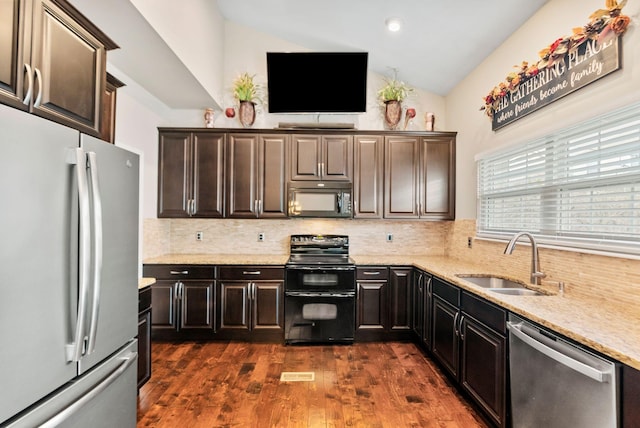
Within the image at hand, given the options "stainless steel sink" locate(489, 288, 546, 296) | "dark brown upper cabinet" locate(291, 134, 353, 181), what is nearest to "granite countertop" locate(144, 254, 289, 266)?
"dark brown upper cabinet" locate(291, 134, 353, 181)

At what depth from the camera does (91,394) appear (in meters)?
1.34

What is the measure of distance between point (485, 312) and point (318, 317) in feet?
5.80

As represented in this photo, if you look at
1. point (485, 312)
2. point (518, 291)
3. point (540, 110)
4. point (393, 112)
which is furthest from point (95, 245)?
point (393, 112)

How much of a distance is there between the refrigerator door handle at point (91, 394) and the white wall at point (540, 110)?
2.94 meters

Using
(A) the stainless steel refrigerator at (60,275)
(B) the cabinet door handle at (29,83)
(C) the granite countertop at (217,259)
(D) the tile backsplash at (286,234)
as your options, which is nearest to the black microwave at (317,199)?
(D) the tile backsplash at (286,234)

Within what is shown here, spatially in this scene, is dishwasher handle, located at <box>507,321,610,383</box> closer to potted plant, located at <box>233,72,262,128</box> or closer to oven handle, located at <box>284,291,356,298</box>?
oven handle, located at <box>284,291,356,298</box>

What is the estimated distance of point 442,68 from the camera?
3.59m

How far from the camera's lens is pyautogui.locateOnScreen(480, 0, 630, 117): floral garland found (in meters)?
1.80

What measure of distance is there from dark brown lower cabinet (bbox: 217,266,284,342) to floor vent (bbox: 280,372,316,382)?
27.9 inches

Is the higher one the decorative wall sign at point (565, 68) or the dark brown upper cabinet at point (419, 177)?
the decorative wall sign at point (565, 68)

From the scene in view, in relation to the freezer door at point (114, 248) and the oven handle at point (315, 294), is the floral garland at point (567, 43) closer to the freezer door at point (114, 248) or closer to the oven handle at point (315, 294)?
the oven handle at point (315, 294)

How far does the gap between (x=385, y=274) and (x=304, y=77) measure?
2.45 m

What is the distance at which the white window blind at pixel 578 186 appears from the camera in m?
1.80

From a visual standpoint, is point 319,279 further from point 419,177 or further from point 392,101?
point 392,101
